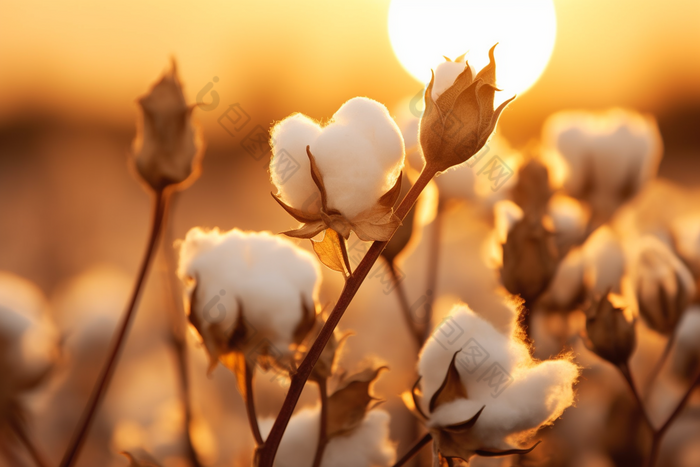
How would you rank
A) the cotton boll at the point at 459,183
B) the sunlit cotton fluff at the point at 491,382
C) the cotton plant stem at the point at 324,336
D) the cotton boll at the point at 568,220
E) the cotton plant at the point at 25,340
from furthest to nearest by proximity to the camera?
the cotton boll at the point at 459,183 → the cotton boll at the point at 568,220 → the cotton plant at the point at 25,340 → the sunlit cotton fluff at the point at 491,382 → the cotton plant stem at the point at 324,336

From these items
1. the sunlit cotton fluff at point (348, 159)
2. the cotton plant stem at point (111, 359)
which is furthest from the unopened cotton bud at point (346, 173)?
the cotton plant stem at point (111, 359)

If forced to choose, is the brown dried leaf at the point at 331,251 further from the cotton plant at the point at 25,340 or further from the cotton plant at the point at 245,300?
the cotton plant at the point at 25,340

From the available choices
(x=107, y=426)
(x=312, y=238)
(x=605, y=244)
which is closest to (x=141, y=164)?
(x=312, y=238)

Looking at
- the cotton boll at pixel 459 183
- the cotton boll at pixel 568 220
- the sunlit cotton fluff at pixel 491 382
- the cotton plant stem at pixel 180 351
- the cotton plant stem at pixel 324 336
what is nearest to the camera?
the cotton plant stem at pixel 324 336

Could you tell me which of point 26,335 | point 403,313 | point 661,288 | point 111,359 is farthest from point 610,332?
point 26,335

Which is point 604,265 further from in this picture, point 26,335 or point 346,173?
point 26,335

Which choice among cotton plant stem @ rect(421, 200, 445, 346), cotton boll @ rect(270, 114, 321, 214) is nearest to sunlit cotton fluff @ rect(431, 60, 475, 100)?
cotton boll @ rect(270, 114, 321, 214)
